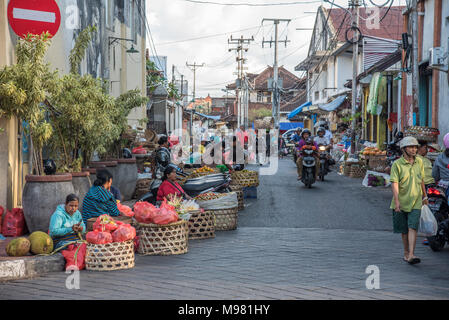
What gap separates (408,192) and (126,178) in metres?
7.65

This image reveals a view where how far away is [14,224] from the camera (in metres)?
8.97

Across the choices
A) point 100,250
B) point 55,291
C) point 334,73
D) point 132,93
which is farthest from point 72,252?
point 334,73

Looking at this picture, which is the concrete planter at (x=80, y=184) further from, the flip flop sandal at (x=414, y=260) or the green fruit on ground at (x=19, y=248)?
the flip flop sandal at (x=414, y=260)

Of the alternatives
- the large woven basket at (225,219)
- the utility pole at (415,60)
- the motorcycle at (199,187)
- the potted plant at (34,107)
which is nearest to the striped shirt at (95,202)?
the potted plant at (34,107)

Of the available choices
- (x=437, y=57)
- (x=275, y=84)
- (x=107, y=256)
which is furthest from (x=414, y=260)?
(x=275, y=84)

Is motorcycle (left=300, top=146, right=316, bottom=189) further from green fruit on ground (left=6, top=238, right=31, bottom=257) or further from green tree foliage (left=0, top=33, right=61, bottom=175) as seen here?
green fruit on ground (left=6, top=238, right=31, bottom=257)

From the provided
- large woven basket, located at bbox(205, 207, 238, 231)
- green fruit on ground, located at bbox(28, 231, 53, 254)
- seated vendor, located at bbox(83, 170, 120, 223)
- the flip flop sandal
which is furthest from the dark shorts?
green fruit on ground, located at bbox(28, 231, 53, 254)

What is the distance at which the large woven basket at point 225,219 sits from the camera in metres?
9.90

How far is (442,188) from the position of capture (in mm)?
8734

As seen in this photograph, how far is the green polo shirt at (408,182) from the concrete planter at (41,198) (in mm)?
4870

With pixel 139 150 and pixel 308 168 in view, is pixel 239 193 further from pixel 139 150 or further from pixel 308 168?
pixel 139 150
